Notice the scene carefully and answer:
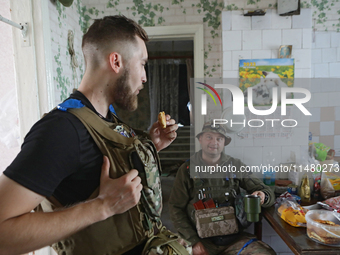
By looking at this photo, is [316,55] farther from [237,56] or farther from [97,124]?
[97,124]

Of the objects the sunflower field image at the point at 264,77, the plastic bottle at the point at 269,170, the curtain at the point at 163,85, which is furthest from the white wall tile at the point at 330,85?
the curtain at the point at 163,85

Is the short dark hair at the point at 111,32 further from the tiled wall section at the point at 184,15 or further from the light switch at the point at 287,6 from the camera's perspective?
the light switch at the point at 287,6

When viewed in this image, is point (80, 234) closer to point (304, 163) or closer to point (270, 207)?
point (270, 207)

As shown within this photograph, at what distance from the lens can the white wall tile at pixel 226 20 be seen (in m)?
2.39

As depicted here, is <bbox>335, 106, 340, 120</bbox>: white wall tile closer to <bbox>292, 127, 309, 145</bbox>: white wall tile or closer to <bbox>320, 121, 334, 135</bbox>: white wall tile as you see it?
<bbox>320, 121, 334, 135</bbox>: white wall tile

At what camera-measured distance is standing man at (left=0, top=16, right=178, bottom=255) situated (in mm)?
634

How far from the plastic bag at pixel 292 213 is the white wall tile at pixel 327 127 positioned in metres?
1.32

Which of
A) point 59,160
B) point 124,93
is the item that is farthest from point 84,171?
point 124,93

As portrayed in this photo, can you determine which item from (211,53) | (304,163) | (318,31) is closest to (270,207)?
(304,163)

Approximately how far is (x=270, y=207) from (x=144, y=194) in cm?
152

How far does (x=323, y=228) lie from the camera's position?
4.44 feet

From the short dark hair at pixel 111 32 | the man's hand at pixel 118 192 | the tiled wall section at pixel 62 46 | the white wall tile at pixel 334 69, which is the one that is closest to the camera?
the man's hand at pixel 118 192

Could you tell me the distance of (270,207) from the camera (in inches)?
78.8

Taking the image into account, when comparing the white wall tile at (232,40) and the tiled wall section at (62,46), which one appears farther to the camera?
the white wall tile at (232,40)
